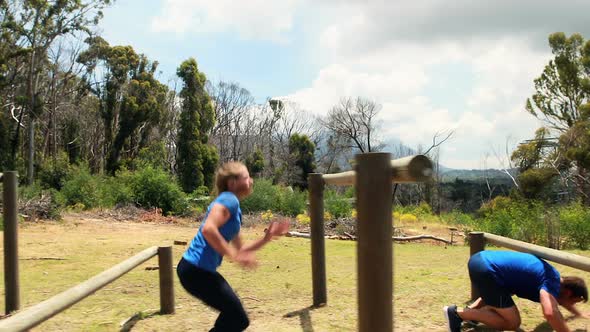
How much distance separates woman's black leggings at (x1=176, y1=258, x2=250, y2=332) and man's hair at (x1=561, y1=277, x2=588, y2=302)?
8.07ft

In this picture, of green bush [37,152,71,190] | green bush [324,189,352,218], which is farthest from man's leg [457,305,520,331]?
green bush [37,152,71,190]

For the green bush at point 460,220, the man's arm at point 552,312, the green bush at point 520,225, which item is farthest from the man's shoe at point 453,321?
the green bush at point 460,220

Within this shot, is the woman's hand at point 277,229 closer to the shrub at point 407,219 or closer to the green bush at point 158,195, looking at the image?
the green bush at point 158,195

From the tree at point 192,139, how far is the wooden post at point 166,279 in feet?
72.7

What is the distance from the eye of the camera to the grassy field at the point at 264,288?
4.52 metres

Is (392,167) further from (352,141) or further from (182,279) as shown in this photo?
(352,141)

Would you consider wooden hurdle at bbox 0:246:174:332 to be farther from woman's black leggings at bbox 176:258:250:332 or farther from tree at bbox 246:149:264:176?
tree at bbox 246:149:264:176

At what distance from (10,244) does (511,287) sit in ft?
14.1

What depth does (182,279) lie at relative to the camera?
3004 mm

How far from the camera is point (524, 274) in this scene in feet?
12.7

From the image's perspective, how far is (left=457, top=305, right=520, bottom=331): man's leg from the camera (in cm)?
391

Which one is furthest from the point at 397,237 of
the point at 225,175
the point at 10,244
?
the point at 225,175

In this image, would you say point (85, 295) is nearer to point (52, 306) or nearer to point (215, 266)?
point (52, 306)

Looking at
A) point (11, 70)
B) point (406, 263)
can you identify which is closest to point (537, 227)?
point (406, 263)
